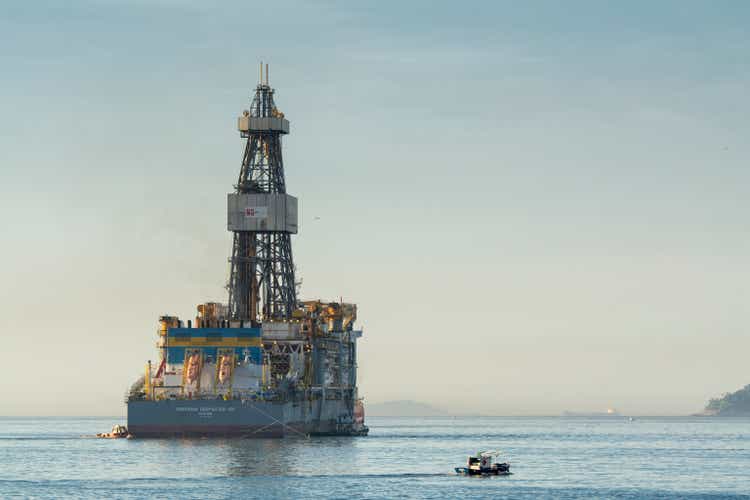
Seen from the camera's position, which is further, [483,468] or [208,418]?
[208,418]

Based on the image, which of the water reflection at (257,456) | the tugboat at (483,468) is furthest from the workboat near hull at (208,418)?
the tugboat at (483,468)

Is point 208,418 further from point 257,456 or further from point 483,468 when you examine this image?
point 483,468

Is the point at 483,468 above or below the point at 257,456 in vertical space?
below

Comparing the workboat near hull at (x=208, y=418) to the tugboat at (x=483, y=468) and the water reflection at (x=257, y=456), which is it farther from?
the tugboat at (x=483, y=468)

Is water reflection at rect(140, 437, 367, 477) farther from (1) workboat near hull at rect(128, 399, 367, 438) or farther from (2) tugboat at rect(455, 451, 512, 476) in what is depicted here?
(2) tugboat at rect(455, 451, 512, 476)

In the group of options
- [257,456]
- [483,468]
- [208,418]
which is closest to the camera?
[483,468]

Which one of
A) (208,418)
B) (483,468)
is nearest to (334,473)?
(483,468)

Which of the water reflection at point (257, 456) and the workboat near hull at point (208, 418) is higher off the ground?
the workboat near hull at point (208, 418)

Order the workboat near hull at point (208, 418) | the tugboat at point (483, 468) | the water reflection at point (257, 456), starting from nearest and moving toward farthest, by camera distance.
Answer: the tugboat at point (483, 468), the water reflection at point (257, 456), the workboat near hull at point (208, 418)

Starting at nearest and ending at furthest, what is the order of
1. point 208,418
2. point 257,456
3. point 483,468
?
point 483,468 < point 257,456 < point 208,418

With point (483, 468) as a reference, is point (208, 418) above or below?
above

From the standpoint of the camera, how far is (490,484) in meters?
122

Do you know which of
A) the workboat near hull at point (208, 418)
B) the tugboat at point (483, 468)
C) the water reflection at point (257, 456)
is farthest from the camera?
the workboat near hull at point (208, 418)

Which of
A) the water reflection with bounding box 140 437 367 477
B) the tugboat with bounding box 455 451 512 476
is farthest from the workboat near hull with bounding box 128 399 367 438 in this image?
the tugboat with bounding box 455 451 512 476
